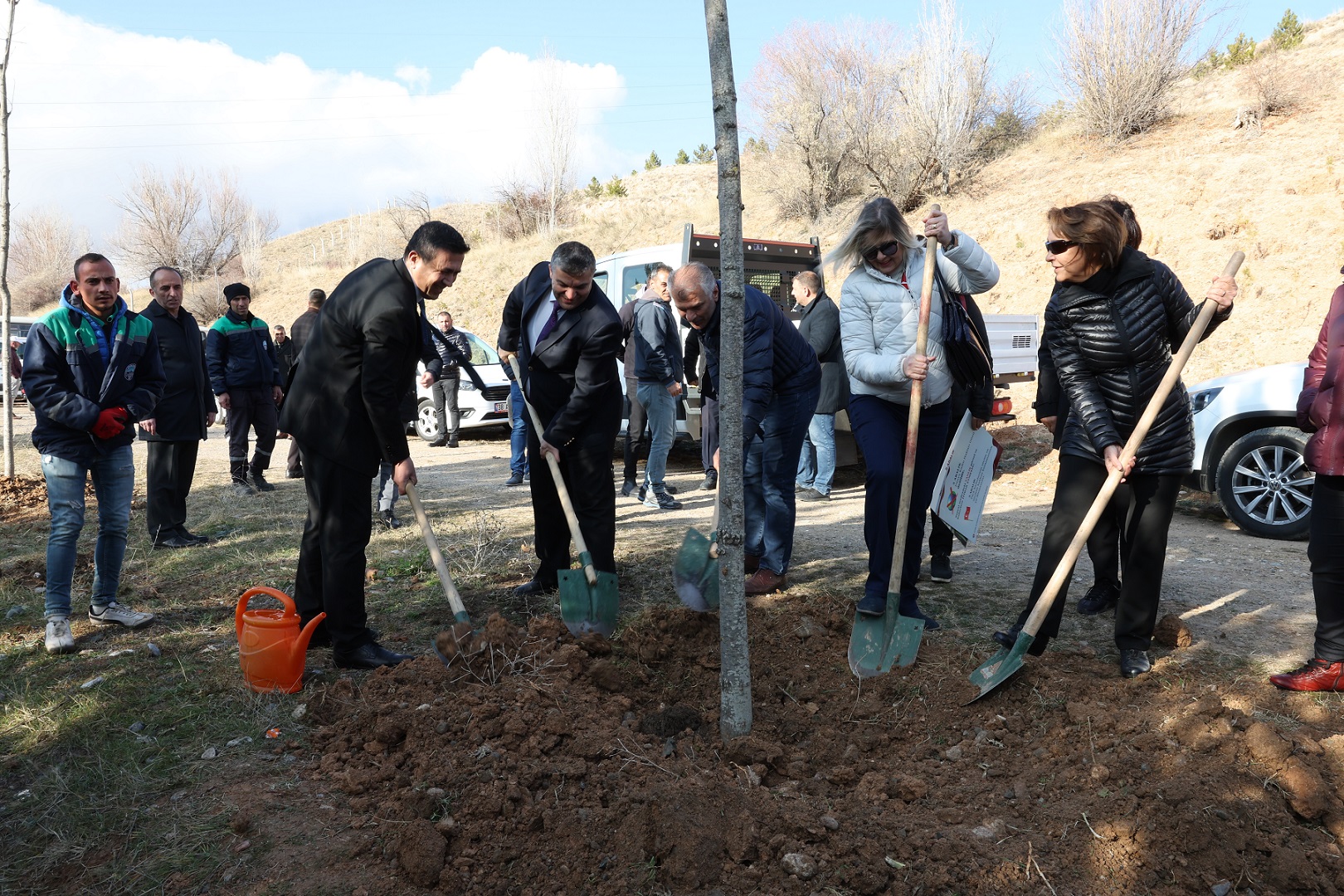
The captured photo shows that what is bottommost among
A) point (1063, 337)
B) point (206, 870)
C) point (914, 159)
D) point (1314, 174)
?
point (206, 870)

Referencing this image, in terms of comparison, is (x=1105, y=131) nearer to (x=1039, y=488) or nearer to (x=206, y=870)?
(x=1039, y=488)

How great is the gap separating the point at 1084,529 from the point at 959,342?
1.20 m

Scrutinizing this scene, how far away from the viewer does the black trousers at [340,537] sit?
400 centimetres

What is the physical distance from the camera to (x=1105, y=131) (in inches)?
779

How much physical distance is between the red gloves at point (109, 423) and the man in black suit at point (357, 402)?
1006 millimetres

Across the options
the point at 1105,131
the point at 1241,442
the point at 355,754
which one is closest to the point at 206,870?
the point at 355,754

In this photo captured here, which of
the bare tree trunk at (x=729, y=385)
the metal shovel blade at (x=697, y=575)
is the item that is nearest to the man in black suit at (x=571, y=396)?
the metal shovel blade at (x=697, y=575)

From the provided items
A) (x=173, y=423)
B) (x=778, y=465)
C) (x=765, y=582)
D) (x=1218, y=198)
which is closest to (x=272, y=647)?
(x=765, y=582)

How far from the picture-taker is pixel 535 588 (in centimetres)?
521

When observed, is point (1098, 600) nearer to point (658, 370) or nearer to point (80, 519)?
point (658, 370)

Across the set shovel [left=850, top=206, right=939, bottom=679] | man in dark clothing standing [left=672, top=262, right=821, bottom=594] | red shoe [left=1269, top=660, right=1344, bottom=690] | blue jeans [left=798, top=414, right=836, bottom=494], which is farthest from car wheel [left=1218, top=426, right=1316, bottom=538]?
shovel [left=850, top=206, right=939, bottom=679]

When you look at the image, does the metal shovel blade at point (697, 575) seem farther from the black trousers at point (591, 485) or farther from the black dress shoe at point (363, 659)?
the black dress shoe at point (363, 659)

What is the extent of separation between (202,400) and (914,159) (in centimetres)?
1912

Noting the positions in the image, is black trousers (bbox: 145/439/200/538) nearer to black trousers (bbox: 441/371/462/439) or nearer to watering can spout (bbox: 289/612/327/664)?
watering can spout (bbox: 289/612/327/664)
